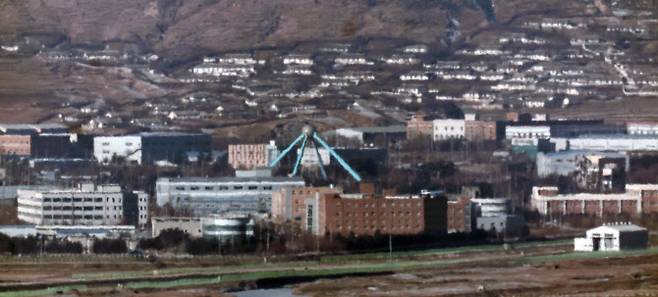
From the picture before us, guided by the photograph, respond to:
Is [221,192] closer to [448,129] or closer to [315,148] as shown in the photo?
[315,148]

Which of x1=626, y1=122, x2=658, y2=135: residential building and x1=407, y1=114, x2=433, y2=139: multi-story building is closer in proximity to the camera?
x1=407, y1=114, x2=433, y2=139: multi-story building

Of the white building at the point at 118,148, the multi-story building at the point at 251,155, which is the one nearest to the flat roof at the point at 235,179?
the multi-story building at the point at 251,155

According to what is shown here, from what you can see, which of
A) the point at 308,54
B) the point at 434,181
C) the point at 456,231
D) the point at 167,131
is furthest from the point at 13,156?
the point at 308,54

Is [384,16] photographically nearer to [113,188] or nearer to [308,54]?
[308,54]

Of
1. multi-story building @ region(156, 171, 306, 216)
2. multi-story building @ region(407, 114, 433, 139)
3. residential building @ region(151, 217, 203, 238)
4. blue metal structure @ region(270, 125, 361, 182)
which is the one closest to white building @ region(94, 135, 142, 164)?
blue metal structure @ region(270, 125, 361, 182)

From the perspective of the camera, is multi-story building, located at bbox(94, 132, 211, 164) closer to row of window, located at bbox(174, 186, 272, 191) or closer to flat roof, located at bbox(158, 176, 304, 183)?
flat roof, located at bbox(158, 176, 304, 183)

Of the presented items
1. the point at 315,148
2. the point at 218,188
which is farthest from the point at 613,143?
the point at 218,188
